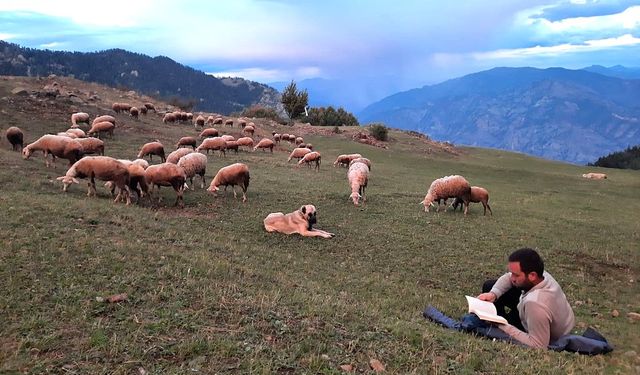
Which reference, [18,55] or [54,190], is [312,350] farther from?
[18,55]

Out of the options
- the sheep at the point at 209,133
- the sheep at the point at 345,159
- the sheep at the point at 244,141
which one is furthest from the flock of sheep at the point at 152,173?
the sheep at the point at 345,159

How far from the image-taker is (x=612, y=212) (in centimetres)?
2441

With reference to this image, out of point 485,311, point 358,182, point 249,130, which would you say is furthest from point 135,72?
point 485,311

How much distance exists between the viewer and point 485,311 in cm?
780

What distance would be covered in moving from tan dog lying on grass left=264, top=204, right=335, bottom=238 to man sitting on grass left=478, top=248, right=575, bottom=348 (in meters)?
7.87

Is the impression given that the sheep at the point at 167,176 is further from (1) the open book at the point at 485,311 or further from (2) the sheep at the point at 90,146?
(1) the open book at the point at 485,311

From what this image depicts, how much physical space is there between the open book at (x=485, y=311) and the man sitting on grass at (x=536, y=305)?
0.15m

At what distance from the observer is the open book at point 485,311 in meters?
7.57

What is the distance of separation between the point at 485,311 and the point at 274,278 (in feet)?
13.4

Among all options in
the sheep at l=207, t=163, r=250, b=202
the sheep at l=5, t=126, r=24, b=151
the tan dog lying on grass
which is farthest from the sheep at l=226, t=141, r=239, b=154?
the tan dog lying on grass

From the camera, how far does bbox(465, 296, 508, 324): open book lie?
7568 millimetres

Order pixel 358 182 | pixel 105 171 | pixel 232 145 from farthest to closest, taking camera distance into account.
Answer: pixel 232 145 < pixel 358 182 < pixel 105 171

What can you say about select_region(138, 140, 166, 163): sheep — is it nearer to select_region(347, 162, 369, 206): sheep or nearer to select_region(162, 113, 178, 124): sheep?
select_region(347, 162, 369, 206): sheep

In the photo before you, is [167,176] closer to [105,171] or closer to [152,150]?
[105,171]
